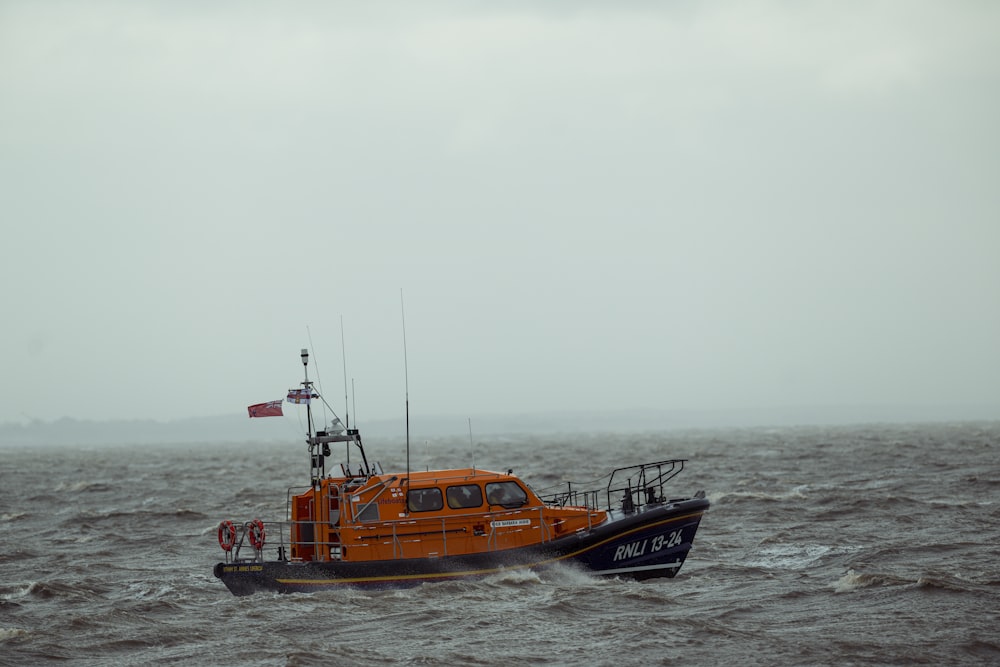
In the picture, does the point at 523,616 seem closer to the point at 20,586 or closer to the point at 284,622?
the point at 284,622

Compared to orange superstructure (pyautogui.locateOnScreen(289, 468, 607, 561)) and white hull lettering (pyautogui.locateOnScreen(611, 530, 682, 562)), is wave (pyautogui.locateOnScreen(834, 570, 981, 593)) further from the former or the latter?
orange superstructure (pyautogui.locateOnScreen(289, 468, 607, 561))

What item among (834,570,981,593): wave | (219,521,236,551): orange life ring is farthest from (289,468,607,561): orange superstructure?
(834,570,981,593): wave

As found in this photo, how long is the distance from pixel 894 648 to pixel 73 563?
20068 millimetres

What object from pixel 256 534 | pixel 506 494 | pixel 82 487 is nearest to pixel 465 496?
pixel 506 494

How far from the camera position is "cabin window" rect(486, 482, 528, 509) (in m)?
20.4

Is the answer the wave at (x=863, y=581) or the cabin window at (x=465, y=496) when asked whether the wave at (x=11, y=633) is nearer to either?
the cabin window at (x=465, y=496)

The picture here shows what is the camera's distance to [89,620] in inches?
738

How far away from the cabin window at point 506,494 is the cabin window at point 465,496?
0.20 meters

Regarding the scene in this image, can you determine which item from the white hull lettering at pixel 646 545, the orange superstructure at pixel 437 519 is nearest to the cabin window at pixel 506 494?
the orange superstructure at pixel 437 519

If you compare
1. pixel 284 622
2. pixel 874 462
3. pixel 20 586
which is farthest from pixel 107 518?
pixel 874 462

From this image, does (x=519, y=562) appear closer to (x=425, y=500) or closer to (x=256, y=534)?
(x=425, y=500)

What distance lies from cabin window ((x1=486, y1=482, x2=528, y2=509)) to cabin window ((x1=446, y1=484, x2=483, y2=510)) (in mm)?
199

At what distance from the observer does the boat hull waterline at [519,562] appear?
65.1ft

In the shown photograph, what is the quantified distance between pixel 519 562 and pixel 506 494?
4.52ft
